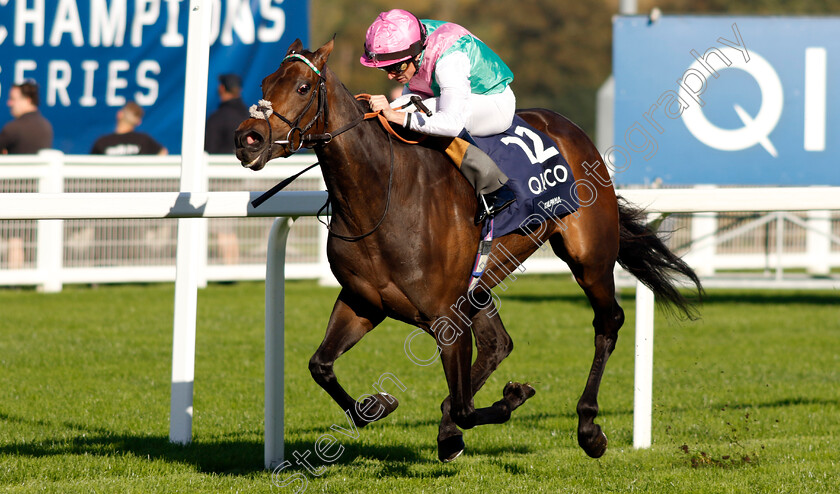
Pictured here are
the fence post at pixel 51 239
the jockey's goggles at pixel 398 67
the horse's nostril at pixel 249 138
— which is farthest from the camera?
the fence post at pixel 51 239

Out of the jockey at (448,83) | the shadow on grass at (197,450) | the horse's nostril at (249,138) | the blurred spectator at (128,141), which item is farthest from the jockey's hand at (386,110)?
the blurred spectator at (128,141)

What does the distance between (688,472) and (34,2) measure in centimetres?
1086

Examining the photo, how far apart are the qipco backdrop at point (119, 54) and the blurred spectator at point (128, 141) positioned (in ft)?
2.24

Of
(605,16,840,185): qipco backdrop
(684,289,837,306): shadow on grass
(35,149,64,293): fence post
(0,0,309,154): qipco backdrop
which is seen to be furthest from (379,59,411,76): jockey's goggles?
(0,0,309,154): qipco backdrop

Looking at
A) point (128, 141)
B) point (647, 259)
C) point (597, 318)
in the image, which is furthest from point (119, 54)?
point (597, 318)

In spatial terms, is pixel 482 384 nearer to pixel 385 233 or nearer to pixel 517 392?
pixel 517 392

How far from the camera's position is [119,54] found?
13.2 meters

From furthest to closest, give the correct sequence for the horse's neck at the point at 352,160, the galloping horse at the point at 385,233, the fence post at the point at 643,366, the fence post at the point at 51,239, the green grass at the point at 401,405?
the fence post at the point at 51,239
the fence post at the point at 643,366
the green grass at the point at 401,405
the horse's neck at the point at 352,160
the galloping horse at the point at 385,233

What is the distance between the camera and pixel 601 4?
42969 mm

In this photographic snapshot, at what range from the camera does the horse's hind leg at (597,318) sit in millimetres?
4301

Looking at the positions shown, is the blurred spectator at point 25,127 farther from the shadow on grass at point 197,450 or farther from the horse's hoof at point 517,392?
the horse's hoof at point 517,392

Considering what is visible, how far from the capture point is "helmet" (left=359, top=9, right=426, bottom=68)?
3.64m

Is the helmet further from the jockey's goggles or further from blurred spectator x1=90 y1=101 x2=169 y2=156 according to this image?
blurred spectator x1=90 y1=101 x2=169 y2=156

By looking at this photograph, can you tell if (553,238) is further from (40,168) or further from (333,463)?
(40,168)
